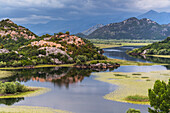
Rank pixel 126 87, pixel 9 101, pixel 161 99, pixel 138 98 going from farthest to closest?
pixel 126 87, pixel 138 98, pixel 9 101, pixel 161 99

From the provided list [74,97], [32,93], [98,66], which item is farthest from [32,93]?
[98,66]

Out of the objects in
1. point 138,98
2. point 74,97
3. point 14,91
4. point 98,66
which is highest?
point 98,66

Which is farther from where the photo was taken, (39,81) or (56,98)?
(39,81)

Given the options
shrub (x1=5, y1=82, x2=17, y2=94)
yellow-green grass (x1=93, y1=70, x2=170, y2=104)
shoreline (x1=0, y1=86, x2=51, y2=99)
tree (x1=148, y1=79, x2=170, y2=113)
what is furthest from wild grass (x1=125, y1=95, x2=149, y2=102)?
shrub (x1=5, y1=82, x2=17, y2=94)

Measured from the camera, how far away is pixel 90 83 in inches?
4139

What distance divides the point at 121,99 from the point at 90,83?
96.7 ft

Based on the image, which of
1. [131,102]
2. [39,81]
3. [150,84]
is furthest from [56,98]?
[150,84]

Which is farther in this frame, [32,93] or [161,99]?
[32,93]

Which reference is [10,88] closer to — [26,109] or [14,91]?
[14,91]

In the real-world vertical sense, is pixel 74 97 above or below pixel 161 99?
below

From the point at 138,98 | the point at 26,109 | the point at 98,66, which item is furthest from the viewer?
the point at 98,66

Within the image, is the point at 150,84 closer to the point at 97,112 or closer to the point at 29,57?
the point at 97,112

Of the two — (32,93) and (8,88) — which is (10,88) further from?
(32,93)

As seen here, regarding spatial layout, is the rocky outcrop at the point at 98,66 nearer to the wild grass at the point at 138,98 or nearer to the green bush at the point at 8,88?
the green bush at the point at 8,88
